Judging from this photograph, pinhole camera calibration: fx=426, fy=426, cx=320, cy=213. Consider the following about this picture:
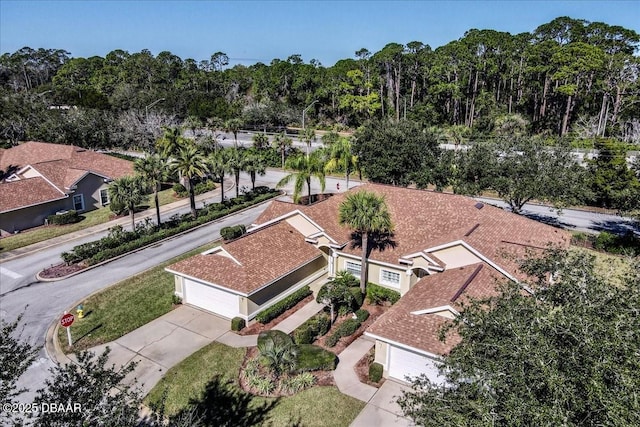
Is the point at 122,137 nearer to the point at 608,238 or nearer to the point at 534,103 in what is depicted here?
the point at 608,238

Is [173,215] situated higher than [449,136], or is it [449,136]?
[449,136]

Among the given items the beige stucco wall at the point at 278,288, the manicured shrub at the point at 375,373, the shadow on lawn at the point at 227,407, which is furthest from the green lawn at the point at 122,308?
the manicured shrub at the point at 375,373

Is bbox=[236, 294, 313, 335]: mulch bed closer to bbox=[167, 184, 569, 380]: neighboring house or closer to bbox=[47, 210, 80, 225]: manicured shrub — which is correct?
bbox=[167, 184, 569, 380]: neighboring house

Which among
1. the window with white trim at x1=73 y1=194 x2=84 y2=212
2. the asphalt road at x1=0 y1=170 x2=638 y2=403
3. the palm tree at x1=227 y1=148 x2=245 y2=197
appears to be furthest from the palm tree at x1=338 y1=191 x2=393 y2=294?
the window with white trim at x1=73 y1=194 x2=84 y2=212

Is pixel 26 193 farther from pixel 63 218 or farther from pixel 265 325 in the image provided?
pixel 265 325

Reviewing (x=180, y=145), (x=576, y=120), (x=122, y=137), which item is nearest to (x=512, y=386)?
(x=180, y=145)

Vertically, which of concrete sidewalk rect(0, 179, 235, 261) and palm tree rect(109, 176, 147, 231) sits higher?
palm tree rect(109, 176, 147, 231)

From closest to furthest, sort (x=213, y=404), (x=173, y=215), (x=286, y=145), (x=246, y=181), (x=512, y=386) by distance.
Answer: (x=512, y=386), (x=213, y=404), (x=173, y=215), (x=246, y=181), (x=286, y=145)
